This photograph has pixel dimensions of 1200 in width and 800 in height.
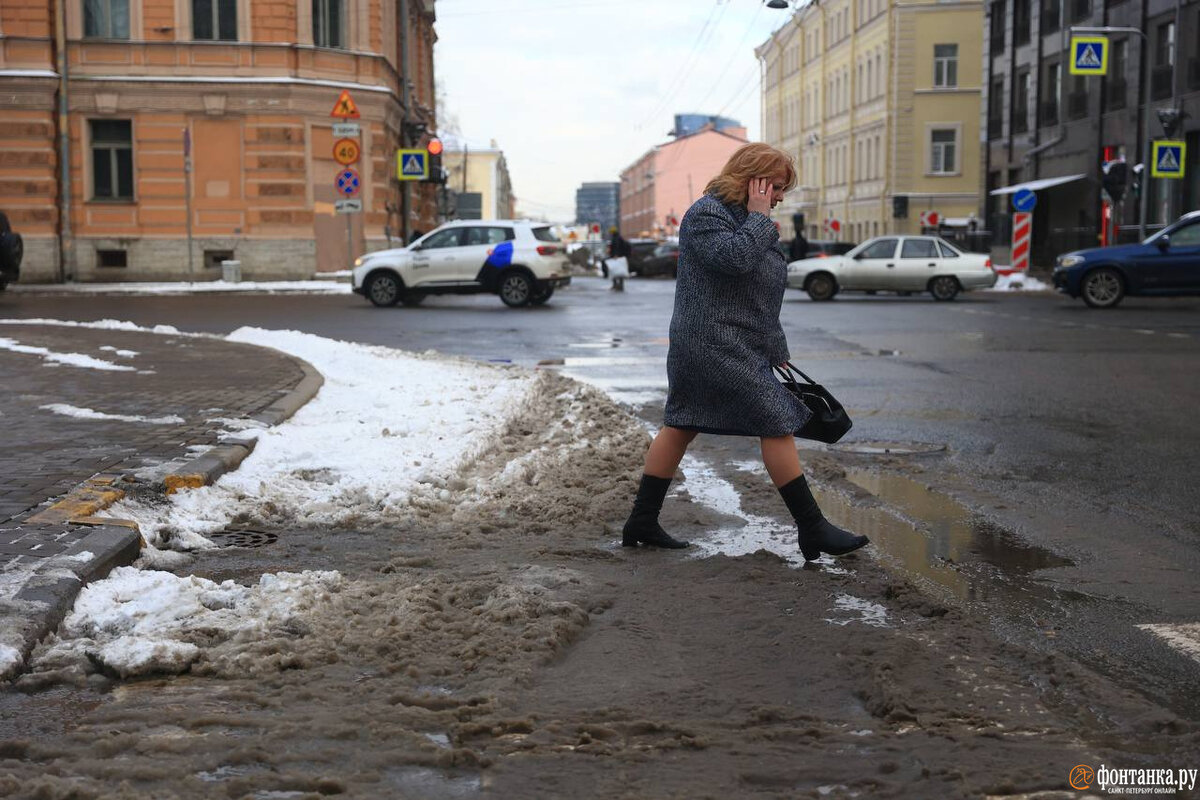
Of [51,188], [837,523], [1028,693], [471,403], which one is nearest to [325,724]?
[1028,693]

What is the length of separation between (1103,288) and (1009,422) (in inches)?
665

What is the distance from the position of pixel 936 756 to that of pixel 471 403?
6626 mm

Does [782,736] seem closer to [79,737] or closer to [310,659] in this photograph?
[310,659]

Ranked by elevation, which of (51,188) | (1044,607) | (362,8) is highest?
(362,8)

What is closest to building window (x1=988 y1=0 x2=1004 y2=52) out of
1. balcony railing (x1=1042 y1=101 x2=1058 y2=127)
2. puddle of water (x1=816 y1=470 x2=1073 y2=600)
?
balcony railing (x1=1042 y1=101 x2=1058 y2=127)

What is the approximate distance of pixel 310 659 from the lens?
3770 millimetres

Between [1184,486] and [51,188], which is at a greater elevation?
[51,188]

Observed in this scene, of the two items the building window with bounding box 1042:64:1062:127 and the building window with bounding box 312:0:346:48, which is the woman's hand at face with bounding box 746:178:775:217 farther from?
the building window with bounding box 1042:64:1062:127

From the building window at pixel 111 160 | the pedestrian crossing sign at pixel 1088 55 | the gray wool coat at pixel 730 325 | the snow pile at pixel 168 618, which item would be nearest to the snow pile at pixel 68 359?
the snow pile at pixel 168 618

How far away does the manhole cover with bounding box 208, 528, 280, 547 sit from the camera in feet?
17.6

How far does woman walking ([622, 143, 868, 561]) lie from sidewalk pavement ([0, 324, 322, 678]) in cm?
218

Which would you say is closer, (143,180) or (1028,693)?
(1028,693)

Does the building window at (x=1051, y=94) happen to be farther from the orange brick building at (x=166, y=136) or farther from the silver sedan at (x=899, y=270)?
the orange brick building at (x=166, y=136)

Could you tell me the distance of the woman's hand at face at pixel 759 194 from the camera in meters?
5.02
